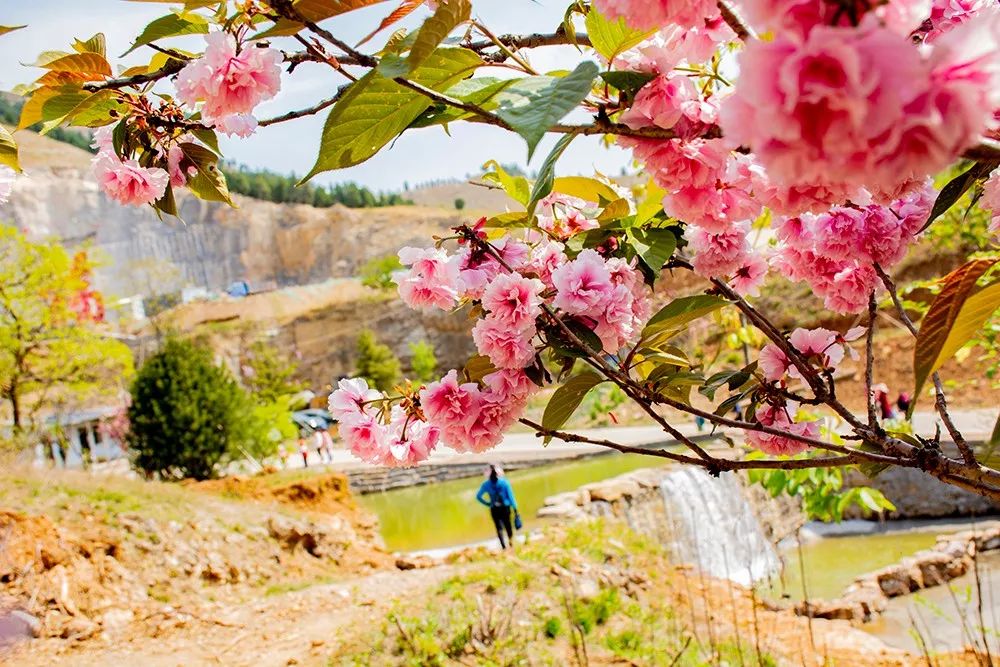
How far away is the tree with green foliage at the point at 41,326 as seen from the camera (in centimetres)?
1044

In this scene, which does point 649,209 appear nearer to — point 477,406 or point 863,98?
point 477,406

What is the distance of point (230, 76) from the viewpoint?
0.77m

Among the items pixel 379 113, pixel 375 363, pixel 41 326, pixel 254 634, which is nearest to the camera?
pixel 379 113

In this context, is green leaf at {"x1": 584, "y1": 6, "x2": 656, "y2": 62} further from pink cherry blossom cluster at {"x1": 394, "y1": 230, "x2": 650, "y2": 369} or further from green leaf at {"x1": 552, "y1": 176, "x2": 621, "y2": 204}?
green leaf at {"x1": 552, "y1": 176, "x2": 621, "y2": 204}

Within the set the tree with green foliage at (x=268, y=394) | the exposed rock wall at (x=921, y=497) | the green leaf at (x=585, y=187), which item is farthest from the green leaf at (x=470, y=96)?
the tree with green foliage at (x=268, y=394)

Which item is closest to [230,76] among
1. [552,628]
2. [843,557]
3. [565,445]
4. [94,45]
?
[94,45]

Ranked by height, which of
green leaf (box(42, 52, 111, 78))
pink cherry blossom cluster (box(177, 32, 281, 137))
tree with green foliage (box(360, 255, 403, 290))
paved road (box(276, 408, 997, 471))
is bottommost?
paved road (box(276, 408, 997, 471))

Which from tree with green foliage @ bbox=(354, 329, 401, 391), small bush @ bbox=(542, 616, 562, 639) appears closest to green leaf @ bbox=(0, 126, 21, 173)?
small bush @ bbox=(542, 616, 562, 639)

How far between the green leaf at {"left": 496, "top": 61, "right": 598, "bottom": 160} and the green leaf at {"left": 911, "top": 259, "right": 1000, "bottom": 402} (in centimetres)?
28

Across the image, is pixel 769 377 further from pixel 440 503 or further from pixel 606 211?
pixel 440 503

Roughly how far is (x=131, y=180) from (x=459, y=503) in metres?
10.7

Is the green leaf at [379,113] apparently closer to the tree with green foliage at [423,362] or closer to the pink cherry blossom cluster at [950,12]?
the pink cherry blossom cluster at [950,12]

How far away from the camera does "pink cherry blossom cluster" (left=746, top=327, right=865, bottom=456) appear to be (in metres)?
1.15

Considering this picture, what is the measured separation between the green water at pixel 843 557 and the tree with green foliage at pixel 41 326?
969 cm
